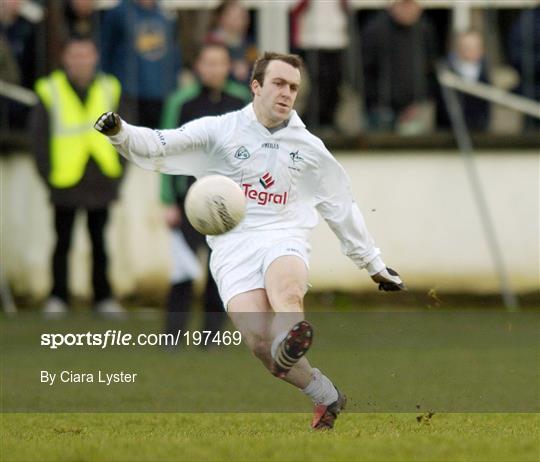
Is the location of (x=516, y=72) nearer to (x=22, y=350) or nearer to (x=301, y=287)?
(x=22, y=350)

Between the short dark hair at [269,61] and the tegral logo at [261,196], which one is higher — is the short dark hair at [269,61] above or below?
above

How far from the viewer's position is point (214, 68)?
14.3 metres

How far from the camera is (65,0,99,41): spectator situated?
56.5ft

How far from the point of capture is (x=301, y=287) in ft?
30.7

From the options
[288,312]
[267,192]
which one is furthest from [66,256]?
[288,312]

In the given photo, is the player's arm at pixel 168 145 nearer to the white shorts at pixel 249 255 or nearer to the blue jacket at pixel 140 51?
the white shorts at pixel 249 255

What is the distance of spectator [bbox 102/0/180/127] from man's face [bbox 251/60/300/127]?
7.53 meters

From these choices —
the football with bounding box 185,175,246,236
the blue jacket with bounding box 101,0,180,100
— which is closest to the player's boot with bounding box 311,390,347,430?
the football with bounding box 185,175,246,236

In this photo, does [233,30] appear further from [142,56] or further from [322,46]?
[322,46]

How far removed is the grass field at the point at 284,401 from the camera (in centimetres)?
802

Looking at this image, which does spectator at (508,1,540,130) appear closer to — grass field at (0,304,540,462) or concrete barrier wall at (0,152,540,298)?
concrete barrier wall at (0,152,540,298)

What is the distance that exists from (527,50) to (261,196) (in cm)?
868

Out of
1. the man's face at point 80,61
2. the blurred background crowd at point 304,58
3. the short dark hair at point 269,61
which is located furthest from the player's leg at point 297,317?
the blurred background crowd at point 304,58

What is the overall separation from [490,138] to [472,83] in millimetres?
613
